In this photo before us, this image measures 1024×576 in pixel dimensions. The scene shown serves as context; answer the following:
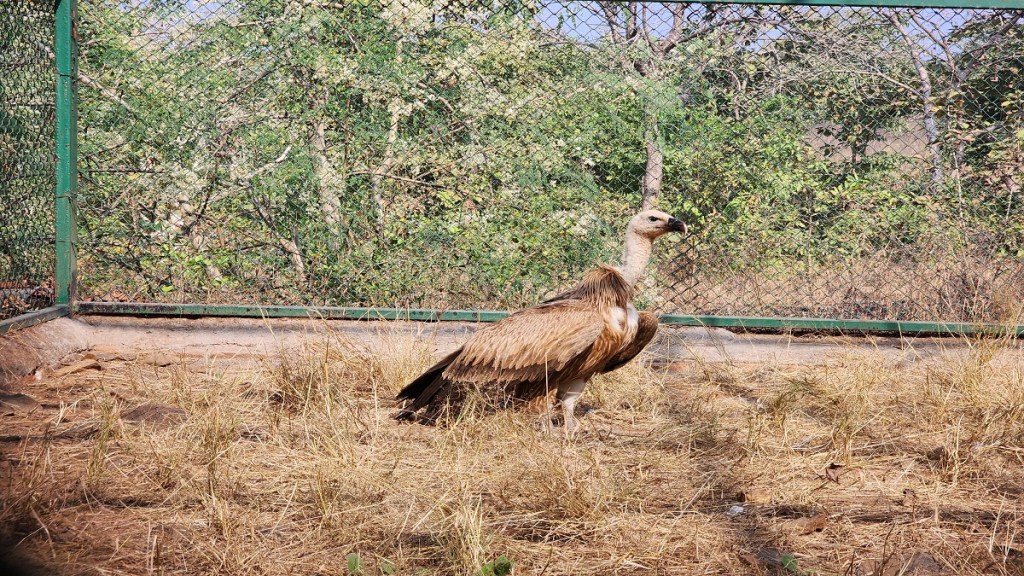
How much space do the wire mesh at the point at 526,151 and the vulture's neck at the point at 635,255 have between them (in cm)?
93

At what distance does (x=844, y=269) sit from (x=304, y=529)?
14.3 ft

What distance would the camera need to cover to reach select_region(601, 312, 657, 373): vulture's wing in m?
5.01

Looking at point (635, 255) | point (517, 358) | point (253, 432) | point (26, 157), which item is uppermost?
point (26, 157)

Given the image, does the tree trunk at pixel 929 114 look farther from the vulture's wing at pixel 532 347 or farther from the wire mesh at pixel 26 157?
the wire mesh at pixel 26 157

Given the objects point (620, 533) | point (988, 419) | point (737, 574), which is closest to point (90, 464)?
point (620, 533)

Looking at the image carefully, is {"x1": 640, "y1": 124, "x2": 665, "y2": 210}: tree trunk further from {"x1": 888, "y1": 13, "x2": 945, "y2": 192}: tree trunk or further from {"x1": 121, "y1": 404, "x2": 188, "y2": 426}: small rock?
{"x1": 121, "y1": 404, "x2": 188, "y2": 426}: small rock

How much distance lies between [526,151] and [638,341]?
1728mm

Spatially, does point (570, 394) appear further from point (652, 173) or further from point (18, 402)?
point (18, 402)

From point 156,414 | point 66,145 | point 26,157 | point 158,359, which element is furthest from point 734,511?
point 66,145

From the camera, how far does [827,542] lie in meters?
3.23

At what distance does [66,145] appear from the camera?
5980mm

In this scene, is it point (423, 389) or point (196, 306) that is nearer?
point (423, 389)

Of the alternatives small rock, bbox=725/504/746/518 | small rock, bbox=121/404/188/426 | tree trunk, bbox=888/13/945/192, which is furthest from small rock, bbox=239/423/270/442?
tree trunk, bbox=888/13/945/192

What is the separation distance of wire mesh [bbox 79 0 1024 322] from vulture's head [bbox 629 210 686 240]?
Result: 0.95 metres
